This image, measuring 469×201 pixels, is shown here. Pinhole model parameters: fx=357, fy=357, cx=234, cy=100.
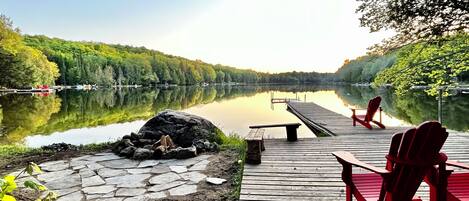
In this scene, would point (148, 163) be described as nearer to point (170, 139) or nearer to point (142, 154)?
point (142, 154)

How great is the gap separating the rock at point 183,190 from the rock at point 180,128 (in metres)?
2.70

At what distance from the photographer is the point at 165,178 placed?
5012 mm

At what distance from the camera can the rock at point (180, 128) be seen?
752 cm

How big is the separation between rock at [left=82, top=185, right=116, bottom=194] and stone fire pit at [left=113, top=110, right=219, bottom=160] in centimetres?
158

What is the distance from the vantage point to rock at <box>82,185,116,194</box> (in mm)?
4459

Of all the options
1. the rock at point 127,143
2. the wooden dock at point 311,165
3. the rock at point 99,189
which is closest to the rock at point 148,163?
the rock at point 127,143

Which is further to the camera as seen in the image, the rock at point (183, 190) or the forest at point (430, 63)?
the forest at point (430, 63)

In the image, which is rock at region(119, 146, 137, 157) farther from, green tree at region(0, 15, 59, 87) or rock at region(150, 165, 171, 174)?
green tree at region(0, 15, 59, 87)

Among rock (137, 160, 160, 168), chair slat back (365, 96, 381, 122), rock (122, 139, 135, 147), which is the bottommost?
rock (137, 160, 160, 168)

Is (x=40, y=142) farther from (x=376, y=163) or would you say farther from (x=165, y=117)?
(x=376, y=163)

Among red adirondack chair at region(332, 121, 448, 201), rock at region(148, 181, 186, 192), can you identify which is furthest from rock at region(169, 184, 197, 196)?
red adirondack chair at region(332, 121, 448, 201)

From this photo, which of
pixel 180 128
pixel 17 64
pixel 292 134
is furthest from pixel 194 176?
pixel 17 64

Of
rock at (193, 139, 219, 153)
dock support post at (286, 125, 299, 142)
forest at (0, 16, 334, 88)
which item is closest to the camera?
rock at (193, 139, 219, 153)

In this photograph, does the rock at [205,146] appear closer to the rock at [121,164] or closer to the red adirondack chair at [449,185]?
the rock at [121,164]
